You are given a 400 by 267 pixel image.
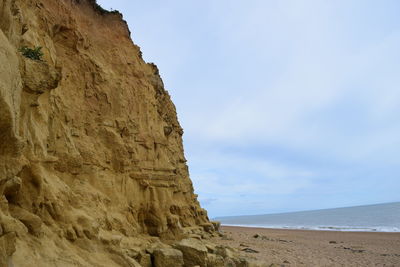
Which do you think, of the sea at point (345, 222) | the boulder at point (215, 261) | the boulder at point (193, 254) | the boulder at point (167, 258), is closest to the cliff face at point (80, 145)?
the boulder at point (167, 258)

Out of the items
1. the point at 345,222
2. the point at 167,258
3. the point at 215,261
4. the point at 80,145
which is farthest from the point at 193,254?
the point at 345,222

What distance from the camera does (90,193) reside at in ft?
35.3

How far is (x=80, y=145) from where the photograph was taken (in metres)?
12.0

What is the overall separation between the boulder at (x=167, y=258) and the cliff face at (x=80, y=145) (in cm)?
117

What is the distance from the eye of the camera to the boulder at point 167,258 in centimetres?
873

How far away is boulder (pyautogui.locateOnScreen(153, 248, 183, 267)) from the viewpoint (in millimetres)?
8734

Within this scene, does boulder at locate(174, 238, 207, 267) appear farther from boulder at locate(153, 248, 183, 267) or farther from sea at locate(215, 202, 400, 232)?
sea at locate(215, 202, 400, 232)

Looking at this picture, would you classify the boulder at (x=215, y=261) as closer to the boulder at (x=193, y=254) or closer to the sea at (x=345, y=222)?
the boulder at (x=193, y=254)

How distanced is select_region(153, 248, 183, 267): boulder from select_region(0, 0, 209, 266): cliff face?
1166mm

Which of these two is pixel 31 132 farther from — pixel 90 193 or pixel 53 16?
pixel 53 16

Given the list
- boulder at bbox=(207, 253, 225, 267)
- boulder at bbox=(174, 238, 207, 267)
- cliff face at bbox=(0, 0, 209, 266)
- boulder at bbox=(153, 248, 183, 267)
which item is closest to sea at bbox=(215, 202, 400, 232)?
cliff face at bbox=(0, 0, 209, 266)

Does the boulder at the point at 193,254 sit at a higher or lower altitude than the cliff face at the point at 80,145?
lower

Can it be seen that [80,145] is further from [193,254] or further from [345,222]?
[345,222]

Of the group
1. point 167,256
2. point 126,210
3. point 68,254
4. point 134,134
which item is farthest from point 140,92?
point 68,254
